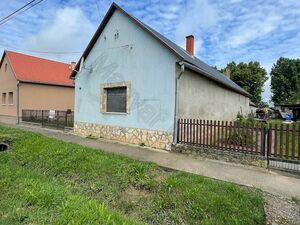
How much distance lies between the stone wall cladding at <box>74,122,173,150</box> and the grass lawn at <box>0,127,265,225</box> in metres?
3.01

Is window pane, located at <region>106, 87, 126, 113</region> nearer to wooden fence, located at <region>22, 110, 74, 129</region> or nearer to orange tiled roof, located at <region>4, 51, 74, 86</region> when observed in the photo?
wooden fence, located at <region>22, 110, 74, 129</region>

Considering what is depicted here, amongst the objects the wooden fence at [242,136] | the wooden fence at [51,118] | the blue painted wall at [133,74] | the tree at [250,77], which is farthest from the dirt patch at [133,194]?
the tree at [250,77]

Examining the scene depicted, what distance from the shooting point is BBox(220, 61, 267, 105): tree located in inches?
1757

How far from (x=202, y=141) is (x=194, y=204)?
436cm

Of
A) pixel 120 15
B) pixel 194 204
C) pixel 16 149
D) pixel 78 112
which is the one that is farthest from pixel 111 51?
pixel 194 204

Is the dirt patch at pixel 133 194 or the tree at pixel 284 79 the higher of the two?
the tree at pixel 284 79

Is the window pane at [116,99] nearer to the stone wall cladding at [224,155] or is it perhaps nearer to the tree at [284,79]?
the stone wall cladding at [224,155]

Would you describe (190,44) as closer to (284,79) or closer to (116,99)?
(116,99)

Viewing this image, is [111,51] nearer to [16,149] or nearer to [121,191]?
[16,149]

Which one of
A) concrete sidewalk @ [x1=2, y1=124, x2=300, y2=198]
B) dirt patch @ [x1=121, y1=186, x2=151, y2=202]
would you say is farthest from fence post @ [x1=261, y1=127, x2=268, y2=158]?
dirt patch @ [x1=121, y1=186, x2=151, y2=202]

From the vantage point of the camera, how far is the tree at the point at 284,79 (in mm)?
57500

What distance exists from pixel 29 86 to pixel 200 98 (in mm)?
16740

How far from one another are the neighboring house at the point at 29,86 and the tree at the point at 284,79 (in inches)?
2108

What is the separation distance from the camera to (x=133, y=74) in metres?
10.6
